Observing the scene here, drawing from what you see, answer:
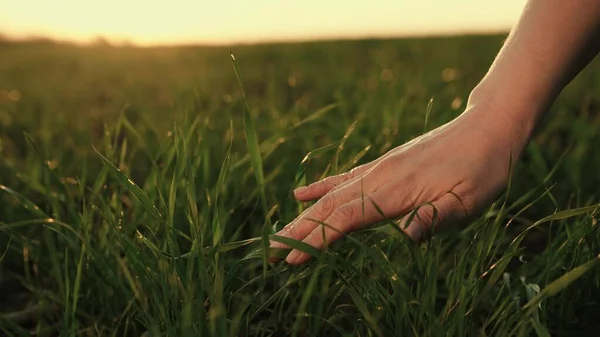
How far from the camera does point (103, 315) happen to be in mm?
1508

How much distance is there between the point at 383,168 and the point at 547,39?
0.38 metres

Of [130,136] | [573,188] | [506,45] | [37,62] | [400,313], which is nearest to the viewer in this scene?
[400,313]

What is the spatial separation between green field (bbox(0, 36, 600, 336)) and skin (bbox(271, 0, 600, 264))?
0.06 metres

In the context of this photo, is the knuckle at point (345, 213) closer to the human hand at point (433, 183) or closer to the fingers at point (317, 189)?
the human hand at point (433, 183)

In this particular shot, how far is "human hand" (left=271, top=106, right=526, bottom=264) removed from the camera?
51.9 inches

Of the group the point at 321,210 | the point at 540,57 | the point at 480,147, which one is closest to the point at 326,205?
the point at 321,210

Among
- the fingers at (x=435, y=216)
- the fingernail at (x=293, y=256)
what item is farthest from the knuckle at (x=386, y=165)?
the fingernail at (x=293, y=256)

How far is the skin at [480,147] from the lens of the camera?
1.34 metres

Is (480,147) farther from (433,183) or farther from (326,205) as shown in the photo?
(326,205)

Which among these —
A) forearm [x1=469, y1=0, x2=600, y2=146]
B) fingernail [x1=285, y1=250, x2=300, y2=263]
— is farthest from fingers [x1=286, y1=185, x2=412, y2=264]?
forearm [x1=469, y1=0, x2=600, y2=146]

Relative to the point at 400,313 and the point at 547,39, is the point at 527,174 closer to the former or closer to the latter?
the point at 547,39

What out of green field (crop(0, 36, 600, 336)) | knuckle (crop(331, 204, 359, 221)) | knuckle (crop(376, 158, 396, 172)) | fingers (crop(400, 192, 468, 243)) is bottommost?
green field (crop(0, 36, 600, 336))

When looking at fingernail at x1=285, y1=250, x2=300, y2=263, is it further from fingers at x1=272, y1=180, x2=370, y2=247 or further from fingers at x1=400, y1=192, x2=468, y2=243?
fingers at x1=400, y1=192, x2=468, y2=243

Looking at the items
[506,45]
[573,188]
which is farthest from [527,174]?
[506,45]
